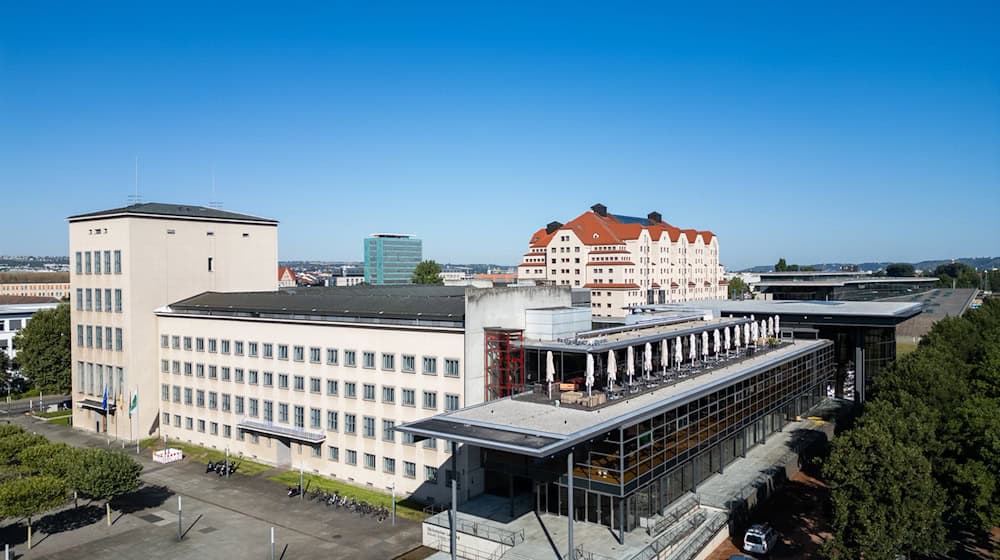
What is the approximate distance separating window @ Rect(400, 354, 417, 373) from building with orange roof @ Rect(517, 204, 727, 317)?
8603 cm

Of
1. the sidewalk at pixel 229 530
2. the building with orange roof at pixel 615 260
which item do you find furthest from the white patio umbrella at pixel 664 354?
the building with orange roof at pixel 615 260

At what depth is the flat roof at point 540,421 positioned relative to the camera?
3438cm

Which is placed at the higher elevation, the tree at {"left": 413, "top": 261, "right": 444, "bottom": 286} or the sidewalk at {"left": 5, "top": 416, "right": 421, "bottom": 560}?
the tree at {"left": 413, "top": 261, "right": 444, "bottom": 286}

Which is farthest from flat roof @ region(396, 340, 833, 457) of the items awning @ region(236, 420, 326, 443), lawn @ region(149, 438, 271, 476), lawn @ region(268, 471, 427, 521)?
lawn @ region(149, 438, 271, 476)

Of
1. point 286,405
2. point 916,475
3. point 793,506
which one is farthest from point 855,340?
point 286,405

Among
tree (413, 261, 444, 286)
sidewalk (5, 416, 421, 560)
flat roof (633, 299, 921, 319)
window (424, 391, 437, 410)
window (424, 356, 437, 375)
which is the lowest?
sidewalk (5, 416, 421, 560)

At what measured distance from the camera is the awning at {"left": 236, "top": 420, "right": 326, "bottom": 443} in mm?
56312

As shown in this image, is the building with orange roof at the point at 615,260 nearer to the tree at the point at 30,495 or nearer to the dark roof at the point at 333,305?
the dark roof at the point at 333,305

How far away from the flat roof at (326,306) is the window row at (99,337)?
5.50 m

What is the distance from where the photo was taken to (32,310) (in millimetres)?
108438

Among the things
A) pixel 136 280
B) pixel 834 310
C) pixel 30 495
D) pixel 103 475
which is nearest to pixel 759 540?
pixel 103 475

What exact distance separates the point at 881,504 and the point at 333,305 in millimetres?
41762

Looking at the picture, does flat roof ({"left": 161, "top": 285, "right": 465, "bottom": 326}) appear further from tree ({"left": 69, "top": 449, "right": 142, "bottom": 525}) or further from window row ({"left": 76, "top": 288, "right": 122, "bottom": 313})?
tree ({"left": 69, "top": 449, "right": 142, "bottom": 525})

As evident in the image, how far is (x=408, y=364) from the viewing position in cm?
5222
